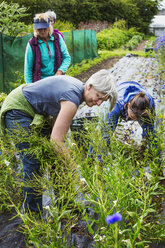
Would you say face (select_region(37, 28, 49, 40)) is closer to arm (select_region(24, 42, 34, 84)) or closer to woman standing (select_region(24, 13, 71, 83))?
woman standing (select_region(24, 13, 71, 83))

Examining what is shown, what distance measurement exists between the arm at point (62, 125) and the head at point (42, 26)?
154 centimetres

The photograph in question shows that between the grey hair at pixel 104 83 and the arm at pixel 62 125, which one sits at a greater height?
the grey hair at pixel 104 83

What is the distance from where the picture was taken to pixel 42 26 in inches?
124

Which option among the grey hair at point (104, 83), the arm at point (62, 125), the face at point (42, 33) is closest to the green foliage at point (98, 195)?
the arm at point (62, 125)

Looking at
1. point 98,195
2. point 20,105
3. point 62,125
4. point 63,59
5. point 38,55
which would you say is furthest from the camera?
point 63,59

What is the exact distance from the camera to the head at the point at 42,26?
10.1 ft

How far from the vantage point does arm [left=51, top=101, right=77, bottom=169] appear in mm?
1892

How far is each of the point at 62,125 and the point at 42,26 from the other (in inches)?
66.0

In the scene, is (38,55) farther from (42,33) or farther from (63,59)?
(63,59)

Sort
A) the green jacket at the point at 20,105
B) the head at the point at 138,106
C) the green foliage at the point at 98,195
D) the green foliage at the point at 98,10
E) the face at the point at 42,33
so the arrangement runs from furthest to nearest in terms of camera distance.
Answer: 1. the green foliage at the point at 98,10
2. the face at the point at 42,33
3. the head at the point at 138,106
4. the green jacket at the point at 20,105
5. the green foliage at the point at 98,195

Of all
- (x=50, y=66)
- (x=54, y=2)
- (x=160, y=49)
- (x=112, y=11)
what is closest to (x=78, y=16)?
(x=54, y=2)

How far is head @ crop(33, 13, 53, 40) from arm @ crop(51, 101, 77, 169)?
1.54 meters

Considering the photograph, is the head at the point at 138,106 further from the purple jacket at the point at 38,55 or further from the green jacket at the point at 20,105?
the purple jacket at the point at 38,55

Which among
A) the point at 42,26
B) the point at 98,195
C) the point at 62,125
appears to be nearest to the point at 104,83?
the point at 62,125
